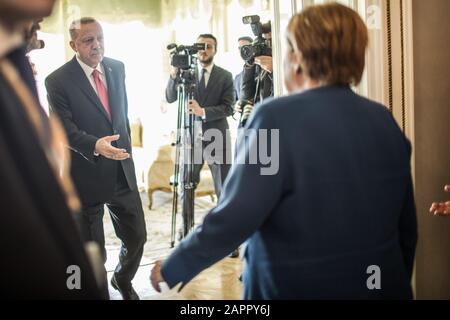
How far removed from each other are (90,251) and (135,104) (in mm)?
2488

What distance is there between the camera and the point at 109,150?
1916 millimetres

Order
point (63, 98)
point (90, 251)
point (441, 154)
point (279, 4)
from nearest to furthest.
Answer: point (90, 251)
point (441, 154)
point (279, 4)
point (63, 98)

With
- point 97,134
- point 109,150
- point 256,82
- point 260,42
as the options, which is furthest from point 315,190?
point 256,82

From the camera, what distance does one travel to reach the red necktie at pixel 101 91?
207cm

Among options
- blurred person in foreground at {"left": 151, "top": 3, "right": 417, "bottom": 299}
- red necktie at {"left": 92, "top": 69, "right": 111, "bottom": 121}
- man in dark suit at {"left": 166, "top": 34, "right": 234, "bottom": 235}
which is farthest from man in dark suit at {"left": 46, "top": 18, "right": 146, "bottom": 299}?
blurred person in foreground at {"left": 151, "top": 3, "right": 417, "bottom": 299}

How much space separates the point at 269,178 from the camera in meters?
0.80

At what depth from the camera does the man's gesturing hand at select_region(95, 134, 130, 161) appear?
1910 millimetres

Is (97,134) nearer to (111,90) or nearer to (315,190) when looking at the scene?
(111,90)

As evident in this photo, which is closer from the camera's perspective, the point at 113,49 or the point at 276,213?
the point at 276,213

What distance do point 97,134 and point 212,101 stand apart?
85cm

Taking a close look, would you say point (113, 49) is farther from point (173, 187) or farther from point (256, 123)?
point (256, 123)

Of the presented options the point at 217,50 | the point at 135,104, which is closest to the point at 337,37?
the point at 217,50

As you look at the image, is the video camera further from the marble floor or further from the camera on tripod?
the marble floor

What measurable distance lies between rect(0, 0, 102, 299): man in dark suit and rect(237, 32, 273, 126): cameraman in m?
1.95
